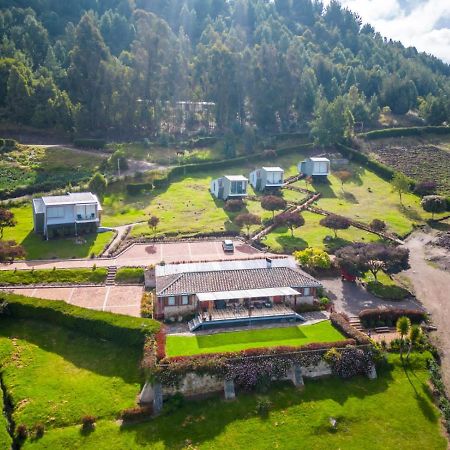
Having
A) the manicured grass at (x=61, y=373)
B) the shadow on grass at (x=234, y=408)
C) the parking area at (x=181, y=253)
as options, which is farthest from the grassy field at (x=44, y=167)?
the shadow on grass at (x=234, y=408)

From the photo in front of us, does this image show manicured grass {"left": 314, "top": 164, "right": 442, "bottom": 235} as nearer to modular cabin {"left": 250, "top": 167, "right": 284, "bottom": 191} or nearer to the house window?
modular cabin {"left": 250, "top": 167, "right": 284, "bottom": 191}

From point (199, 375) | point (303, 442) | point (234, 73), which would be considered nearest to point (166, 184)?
point (234, 73)

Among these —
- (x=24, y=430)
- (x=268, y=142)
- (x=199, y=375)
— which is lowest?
(x=24, y=430)

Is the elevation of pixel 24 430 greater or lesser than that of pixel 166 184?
lesser

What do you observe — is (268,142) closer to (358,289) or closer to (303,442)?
(358,289)

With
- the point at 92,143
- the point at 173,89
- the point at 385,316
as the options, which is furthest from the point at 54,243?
the point at 173,89

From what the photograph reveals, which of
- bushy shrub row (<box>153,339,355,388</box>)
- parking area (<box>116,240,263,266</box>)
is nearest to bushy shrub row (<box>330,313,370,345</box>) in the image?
bushy shrub row (<box>153,339,355,388</box>)
